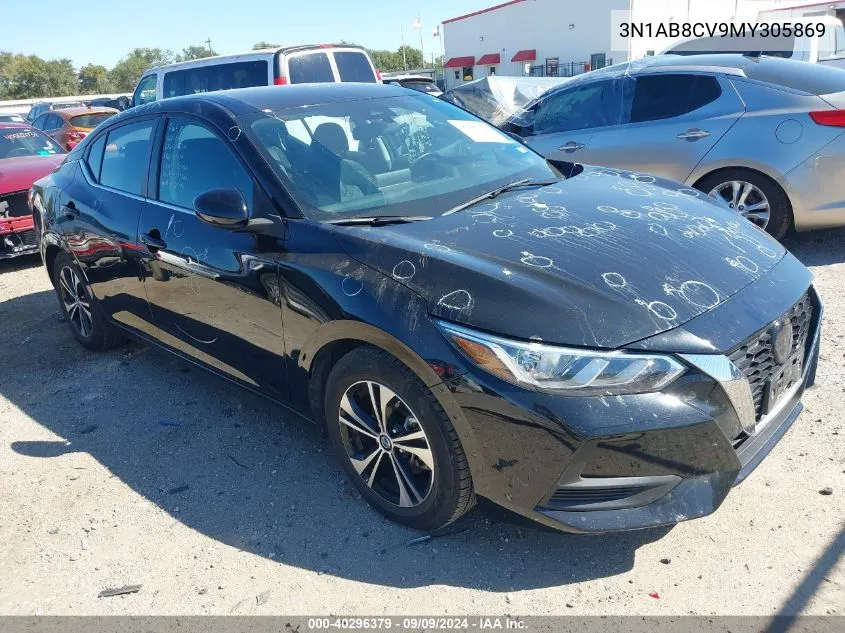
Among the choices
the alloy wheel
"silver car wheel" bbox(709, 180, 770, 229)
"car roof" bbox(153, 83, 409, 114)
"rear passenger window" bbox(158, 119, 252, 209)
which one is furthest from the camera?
"silver car wheel" bbox(709, 180, 770, 229)

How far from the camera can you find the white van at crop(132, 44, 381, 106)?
8.68 meters

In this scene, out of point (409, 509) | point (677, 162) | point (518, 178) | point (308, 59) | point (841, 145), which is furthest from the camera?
point (308, 59)

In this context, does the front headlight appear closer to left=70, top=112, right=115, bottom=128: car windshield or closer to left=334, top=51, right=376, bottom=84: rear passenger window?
left=334, top=51, right=376, bottom=84: rear passenger window

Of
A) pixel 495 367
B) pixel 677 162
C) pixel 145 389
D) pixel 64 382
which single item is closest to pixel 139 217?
pixel 145 389

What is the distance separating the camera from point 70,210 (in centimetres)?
445

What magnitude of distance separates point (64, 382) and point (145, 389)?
660 millimetres

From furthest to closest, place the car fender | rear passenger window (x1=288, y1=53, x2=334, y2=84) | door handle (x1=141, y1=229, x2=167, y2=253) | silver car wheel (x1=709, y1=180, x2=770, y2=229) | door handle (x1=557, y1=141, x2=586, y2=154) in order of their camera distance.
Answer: rear passenger window (x1=288, y1=53, x2=334, y2=84) < door handle (x1=557, y1=141, x2=586, y2=154) < silver car wheel (x1=709, y1=180, x2=770, y2=229) < the car fender < door handle (x1=141, y1=229, x2=167, y2=253)

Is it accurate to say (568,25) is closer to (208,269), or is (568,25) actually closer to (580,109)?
(580,109)

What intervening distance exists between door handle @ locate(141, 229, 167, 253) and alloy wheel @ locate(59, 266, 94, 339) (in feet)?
4.10

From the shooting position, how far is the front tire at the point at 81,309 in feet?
15.0

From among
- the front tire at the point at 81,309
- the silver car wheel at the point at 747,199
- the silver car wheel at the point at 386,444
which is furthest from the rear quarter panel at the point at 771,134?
the front tire at the point at 81,309

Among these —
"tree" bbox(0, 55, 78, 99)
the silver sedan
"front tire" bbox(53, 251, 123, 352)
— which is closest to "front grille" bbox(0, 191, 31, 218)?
"front tire" bbox(53, 251, 123, 352)

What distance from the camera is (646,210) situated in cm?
294

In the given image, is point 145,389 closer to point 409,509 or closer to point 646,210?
point 409,509
